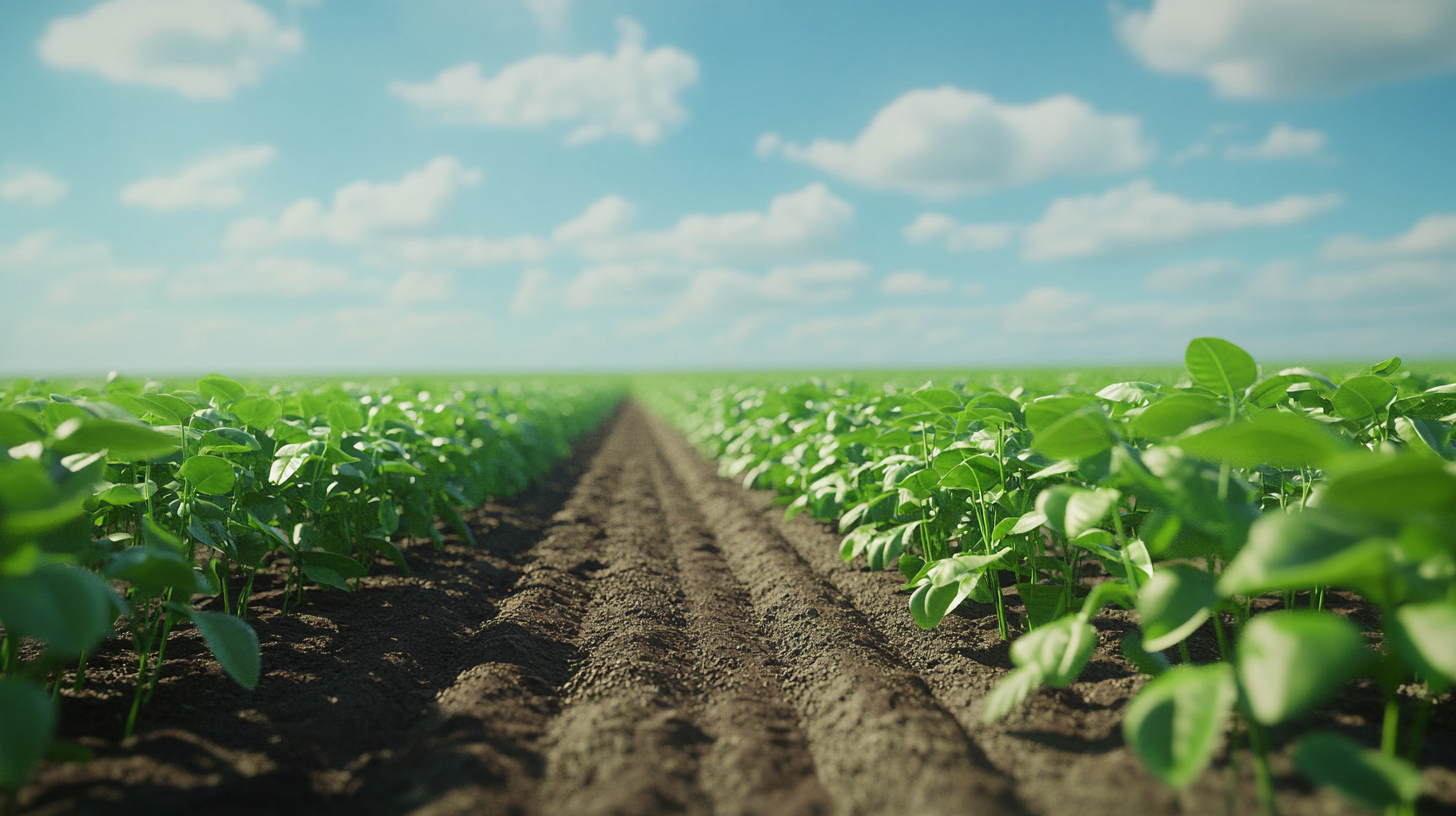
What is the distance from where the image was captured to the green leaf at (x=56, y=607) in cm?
138

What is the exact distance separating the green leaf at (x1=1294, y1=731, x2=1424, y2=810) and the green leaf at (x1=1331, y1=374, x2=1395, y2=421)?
1291 millimetres

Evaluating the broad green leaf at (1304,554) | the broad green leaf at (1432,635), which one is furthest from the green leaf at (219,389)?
the broad green leaf at (1432,635)

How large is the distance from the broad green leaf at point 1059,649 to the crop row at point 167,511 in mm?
2092

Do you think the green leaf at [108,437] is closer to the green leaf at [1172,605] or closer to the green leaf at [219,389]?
the green leaf at [219,389]

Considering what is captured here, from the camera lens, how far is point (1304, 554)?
128 centimetres

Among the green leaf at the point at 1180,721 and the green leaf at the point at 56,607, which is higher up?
the green leaf at the point at 56,607

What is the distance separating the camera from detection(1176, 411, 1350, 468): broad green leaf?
1391 millimetres

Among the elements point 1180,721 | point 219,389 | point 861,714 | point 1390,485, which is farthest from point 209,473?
point 1390,485

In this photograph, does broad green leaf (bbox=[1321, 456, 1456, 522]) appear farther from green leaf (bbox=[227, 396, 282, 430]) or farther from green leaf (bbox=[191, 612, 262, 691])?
green leaf (bbox=[227, 396, 282, 430])

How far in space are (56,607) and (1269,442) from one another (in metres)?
2.52

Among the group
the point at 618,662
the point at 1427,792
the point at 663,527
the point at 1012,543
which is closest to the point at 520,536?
the point at 663,527

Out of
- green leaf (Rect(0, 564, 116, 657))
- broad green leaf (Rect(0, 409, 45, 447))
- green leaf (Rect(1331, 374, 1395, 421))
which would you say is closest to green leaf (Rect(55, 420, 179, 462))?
broad green leaf (Rect(0, 409, 45, 447))

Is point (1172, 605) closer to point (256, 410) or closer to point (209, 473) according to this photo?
point (209, 473)

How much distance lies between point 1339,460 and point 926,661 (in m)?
1.97
